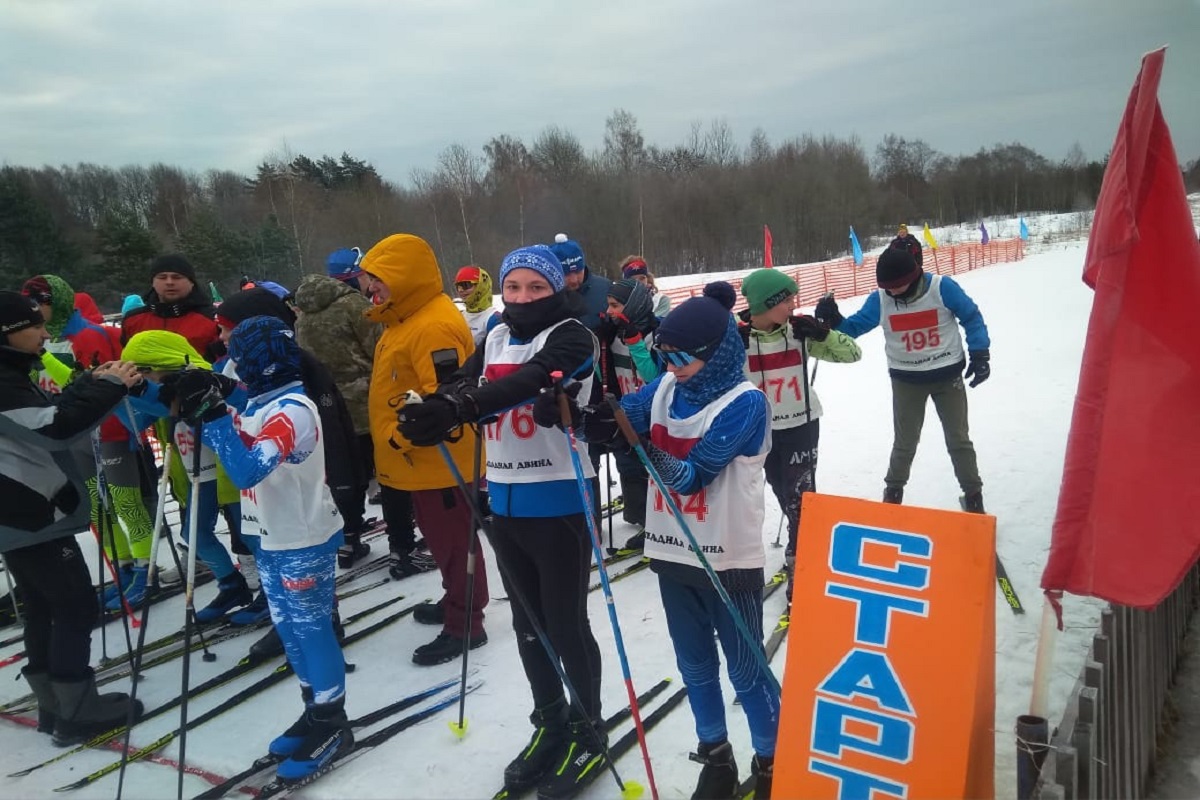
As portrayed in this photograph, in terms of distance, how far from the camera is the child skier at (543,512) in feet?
8.70

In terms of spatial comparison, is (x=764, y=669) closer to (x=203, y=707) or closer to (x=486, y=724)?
(x=486, y=724)

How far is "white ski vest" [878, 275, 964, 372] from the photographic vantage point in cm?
472

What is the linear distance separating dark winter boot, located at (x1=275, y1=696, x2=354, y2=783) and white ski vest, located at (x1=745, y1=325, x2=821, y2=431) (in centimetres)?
273

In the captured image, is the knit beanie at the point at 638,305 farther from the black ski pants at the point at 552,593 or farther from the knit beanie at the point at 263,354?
the knit beanie at the point at 263,354

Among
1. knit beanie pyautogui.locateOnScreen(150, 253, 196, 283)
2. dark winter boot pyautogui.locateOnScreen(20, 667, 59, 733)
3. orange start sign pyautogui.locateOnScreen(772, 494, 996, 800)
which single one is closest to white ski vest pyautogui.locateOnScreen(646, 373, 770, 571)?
orange start sign pyautogui.locateOnScreen(772, 494, 996, 800)

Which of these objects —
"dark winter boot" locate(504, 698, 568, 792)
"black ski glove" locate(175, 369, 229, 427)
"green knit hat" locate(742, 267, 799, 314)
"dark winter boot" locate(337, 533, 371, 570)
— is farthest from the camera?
"dark winter boot" locate(337, 533, 371, 570)

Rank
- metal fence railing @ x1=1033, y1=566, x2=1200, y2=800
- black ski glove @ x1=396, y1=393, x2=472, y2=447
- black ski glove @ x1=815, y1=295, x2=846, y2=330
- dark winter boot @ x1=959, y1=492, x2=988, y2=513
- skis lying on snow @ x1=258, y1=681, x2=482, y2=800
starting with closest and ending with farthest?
metal fence railing @ x1=1033, y1=566, x2=1200, y2=800 → black ski glove @ x1=396, y1=393, x2=472, y2=447 → skis lying on snow @ x1=258, y1=681, x2=482, y2=800 → black ski glove @ x1=815, y1=295, x2=846, y2=330 → dark winter boot @ x1=959, y1=492, x2=988, y2=513

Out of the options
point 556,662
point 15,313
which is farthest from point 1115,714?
point 15,313

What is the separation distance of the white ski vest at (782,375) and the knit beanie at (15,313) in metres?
3.72

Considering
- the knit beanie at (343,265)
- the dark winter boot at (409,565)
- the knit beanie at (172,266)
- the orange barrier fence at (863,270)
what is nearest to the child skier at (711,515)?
the dark winter boot at (409,565)

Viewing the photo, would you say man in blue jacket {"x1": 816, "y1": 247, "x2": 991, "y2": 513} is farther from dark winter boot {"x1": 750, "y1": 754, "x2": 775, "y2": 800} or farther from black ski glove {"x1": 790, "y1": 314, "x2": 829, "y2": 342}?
dark winter boot {"x1": 750, "y1": 754, "x2": 775, "y2": 800}

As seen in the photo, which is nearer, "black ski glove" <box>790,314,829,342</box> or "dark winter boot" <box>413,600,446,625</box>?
"black ski glove" <box>790,314,829,342</box>

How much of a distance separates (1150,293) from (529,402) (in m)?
2.09

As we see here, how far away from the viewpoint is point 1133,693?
2.36 m
